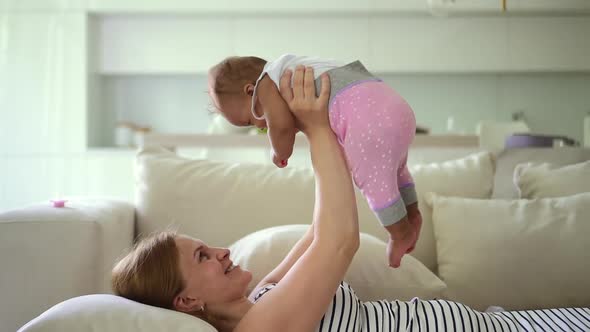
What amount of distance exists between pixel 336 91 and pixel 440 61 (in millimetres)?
4212

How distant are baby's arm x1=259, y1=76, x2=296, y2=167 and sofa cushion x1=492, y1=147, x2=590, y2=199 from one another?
3.56 feet

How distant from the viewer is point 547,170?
75.3 inches

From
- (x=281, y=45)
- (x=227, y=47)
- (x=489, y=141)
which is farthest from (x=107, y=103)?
(x=489, y=141)

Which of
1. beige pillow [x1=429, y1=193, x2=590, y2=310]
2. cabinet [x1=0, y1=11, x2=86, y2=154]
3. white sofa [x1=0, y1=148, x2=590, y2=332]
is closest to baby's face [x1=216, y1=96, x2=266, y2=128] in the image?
white sofa [x1=0, y1=148, x2=590, y2=332]

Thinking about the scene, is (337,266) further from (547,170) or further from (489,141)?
(489,141)

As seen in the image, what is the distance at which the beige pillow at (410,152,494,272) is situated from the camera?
185 cm

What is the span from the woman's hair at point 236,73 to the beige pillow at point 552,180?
39.9 inches

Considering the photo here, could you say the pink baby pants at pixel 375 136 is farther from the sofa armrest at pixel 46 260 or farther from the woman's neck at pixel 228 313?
the sofa armrest at pixel 46 260

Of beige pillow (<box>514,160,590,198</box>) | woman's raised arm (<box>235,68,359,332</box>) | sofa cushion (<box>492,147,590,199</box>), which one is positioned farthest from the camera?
sofa cushion (<box>492,147,590,199</box>)

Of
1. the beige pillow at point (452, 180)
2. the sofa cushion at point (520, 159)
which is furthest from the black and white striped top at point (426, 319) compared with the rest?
the sofa cushion at point (520, 159)

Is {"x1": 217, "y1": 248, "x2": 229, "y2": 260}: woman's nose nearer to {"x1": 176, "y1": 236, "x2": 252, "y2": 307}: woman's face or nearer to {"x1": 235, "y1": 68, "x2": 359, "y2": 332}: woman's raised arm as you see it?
{"x1": 176, "y1": 236, "x2": 252, "y2": 307}: woman's face

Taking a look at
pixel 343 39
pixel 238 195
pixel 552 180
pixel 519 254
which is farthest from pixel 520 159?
pixel 343 39

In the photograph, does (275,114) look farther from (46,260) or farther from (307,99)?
(46,260)

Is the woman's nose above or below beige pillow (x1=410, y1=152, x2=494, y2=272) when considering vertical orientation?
below
